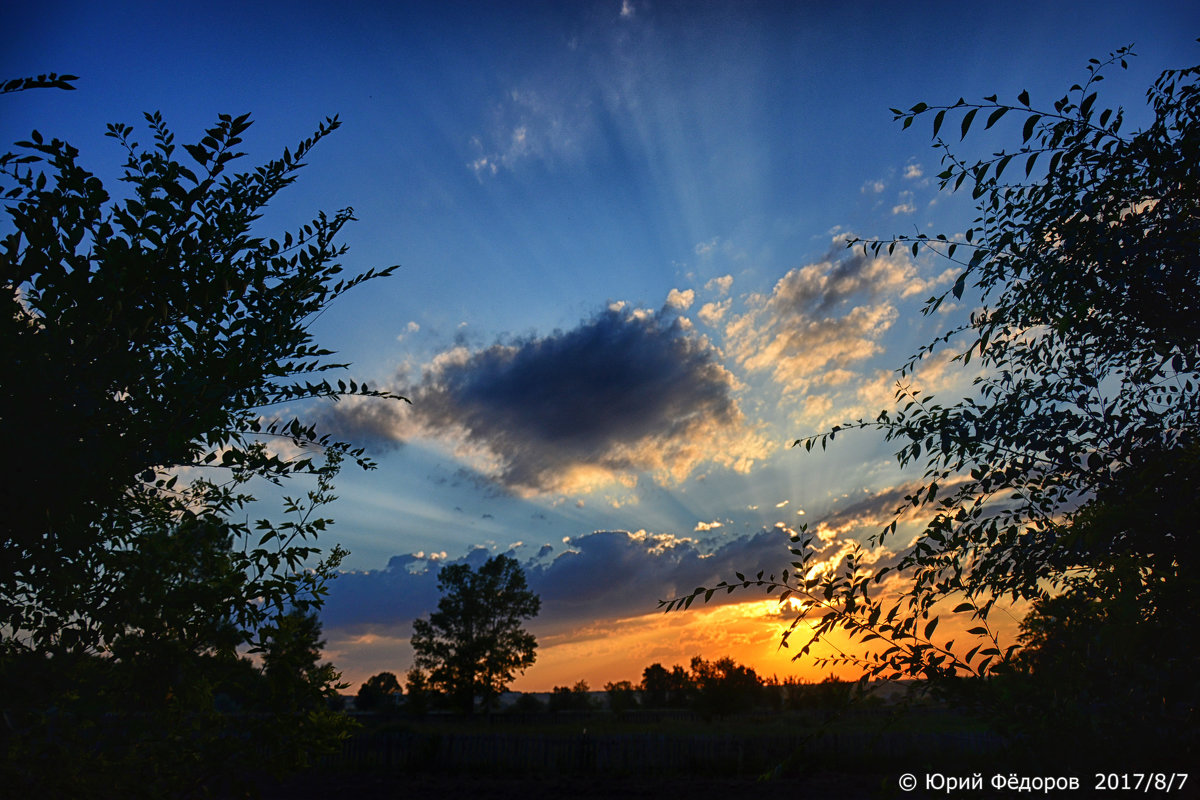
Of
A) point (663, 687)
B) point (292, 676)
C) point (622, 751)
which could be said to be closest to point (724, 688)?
point (622, 751)

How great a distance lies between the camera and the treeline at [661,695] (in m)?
46.2

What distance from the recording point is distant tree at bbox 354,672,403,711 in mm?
73312

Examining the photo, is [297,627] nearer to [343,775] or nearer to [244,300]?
[244,300]

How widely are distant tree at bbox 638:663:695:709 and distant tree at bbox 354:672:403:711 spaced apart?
28382 millimetres

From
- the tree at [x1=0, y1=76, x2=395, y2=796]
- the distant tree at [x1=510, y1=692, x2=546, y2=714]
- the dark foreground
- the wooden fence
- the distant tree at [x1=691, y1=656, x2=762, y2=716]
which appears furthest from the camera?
the distant tree at [x1=510, y1=692, x2=546, y2=714]

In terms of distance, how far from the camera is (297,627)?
16.0 ft

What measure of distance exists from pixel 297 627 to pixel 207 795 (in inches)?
54.0

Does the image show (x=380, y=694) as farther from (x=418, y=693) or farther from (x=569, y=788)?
(x=569, y=788)

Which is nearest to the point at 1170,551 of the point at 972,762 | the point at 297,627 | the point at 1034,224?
the point at 972,762

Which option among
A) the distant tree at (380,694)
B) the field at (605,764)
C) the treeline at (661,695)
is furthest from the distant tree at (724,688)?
the distant tree at (380,694)

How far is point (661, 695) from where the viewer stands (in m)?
72.9

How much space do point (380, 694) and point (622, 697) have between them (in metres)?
36.9

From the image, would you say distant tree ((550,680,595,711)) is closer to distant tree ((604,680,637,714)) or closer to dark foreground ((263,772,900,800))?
distant tree ((604,680,637,714))

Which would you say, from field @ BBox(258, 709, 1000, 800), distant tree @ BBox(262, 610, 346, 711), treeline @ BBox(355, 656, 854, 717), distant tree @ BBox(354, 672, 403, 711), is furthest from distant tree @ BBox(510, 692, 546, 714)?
distant tree @ BBox(262, 610, 346, 711)
